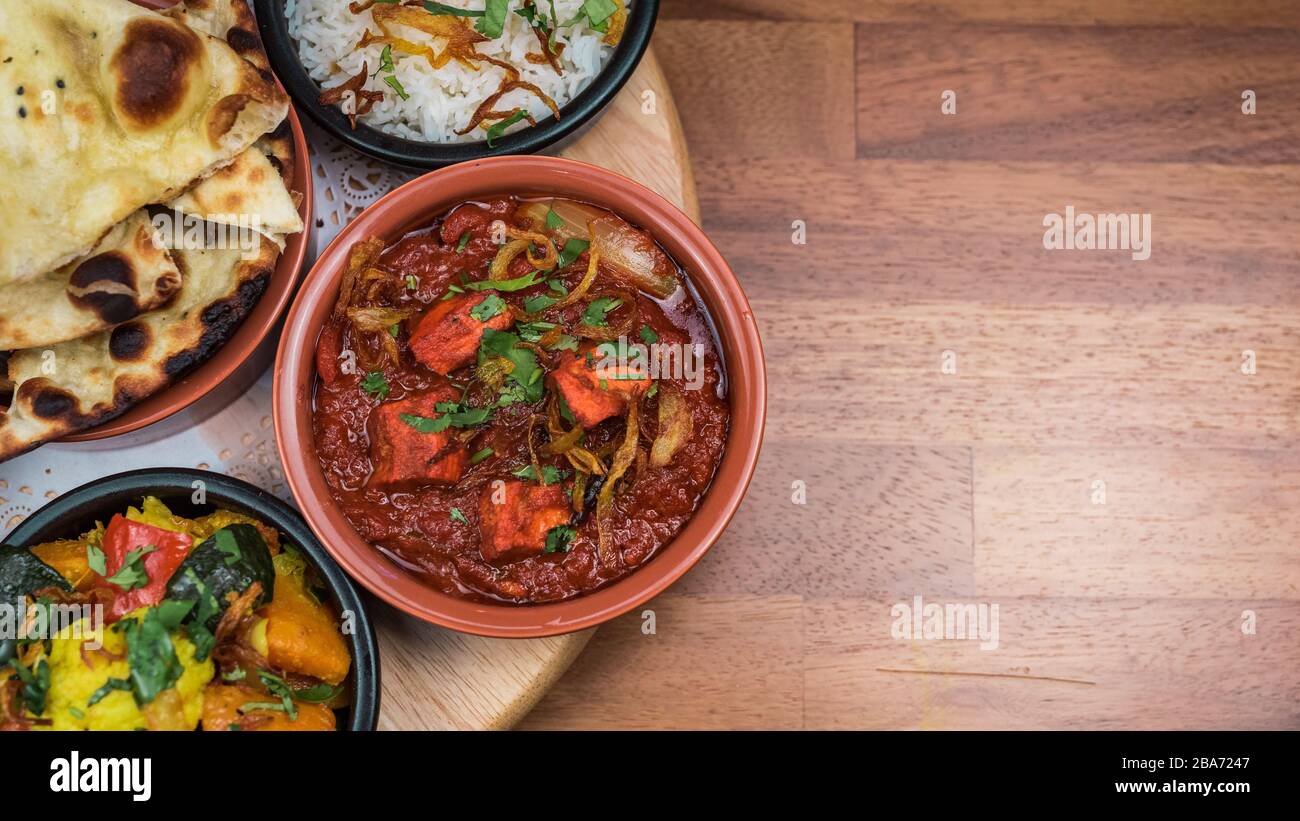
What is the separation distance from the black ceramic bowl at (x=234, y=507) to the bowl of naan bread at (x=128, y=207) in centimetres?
13

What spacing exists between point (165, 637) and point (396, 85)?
1295 millimetres

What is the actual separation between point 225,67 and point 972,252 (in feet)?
6.72

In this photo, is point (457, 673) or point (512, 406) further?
point (457, 673)

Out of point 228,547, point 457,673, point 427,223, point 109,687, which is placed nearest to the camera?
point 109,687

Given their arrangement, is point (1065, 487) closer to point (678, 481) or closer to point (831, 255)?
point (831, 255)

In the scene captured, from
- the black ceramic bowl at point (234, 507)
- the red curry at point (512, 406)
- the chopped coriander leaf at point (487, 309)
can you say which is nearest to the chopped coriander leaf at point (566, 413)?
the red curry at point (512, 406)

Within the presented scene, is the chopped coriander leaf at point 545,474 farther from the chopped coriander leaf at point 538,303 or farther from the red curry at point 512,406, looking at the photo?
the chopped coriander leaf at point 538,303

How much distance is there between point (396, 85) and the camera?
2.49 metres

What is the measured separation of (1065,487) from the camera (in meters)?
3.12

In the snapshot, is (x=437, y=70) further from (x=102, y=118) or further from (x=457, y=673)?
(x=457, y=673)

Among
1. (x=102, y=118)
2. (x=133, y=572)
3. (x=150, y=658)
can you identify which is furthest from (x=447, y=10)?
(x=150, y=658)

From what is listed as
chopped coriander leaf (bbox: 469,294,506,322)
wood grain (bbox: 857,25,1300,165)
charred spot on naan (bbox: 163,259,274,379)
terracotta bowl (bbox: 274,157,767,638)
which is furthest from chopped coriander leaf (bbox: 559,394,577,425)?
wood grain (bbox: 857,25,1300,165)

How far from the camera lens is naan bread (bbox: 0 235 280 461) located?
87.5 inches
